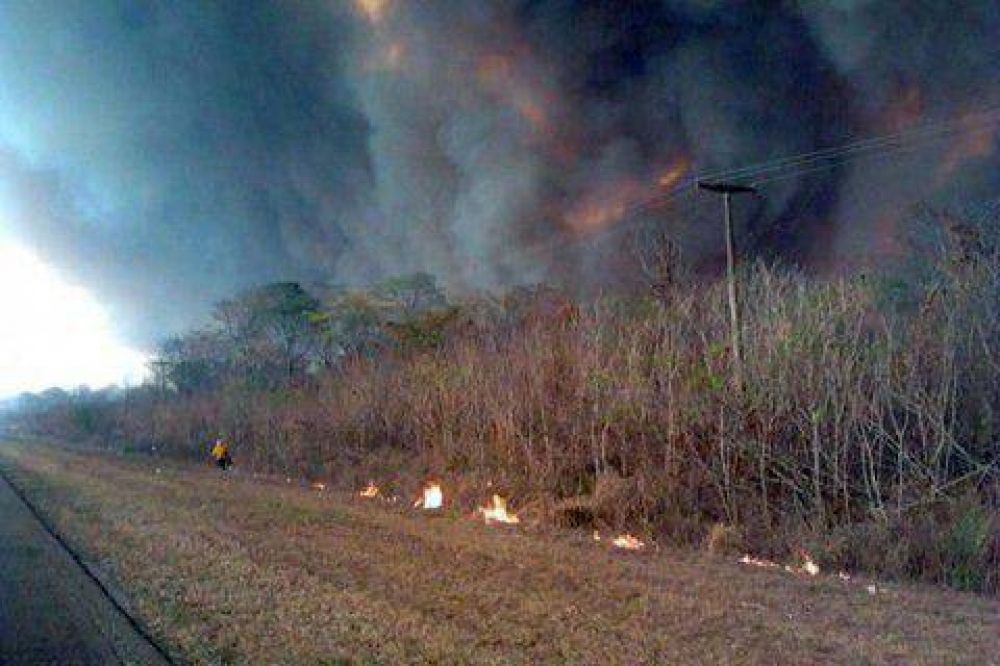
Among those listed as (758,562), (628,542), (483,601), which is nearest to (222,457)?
(628,542)

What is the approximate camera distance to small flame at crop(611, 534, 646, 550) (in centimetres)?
989

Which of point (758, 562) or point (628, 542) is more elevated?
point (628, 542)

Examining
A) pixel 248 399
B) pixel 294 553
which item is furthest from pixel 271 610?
pixel 248 399

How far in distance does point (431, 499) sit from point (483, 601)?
791 centimetres

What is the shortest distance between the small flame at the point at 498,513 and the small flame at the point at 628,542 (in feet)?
5.27

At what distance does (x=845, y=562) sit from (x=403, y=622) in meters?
5.12

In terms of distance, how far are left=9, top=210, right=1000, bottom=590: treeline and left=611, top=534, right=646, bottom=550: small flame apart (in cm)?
36

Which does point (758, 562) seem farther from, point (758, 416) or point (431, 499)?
point (431, 499)

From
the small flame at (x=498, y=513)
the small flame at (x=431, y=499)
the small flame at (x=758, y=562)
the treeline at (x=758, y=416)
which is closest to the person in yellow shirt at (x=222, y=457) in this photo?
the treeline at (x=758, y=416)

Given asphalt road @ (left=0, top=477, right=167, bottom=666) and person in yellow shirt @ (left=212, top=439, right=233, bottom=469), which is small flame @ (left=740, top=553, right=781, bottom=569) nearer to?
asphalt road @ (left=0, top=477, right=167, bottom=666)

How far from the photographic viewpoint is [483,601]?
265 inches

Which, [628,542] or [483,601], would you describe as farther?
[628,542]

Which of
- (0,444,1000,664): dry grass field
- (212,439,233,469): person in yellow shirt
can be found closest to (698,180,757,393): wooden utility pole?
(0,444,1000,664): dry grass field

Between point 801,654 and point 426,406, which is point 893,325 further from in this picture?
point 426,406
